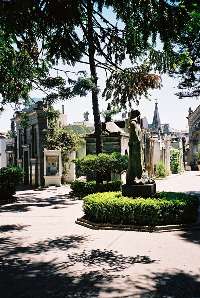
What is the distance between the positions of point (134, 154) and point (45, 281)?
27.9ft

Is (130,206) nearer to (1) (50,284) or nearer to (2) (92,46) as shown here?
(1) (50,284)

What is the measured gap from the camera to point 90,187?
23.0m

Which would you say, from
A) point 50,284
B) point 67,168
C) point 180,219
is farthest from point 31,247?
point 67,168

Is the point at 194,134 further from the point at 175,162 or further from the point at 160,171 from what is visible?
the point at 160,171

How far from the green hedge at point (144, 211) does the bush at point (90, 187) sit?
8241 millimetres

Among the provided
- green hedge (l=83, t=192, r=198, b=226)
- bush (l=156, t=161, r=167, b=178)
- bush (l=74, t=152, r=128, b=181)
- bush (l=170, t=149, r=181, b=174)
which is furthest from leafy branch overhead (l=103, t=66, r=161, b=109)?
bush (l=170, t=149, r=181, b=174)

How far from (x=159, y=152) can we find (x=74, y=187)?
24.6 metres

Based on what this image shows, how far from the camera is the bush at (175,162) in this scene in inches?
2086

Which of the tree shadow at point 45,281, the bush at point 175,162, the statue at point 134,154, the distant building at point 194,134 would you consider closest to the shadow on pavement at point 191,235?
the statue at point 134,154

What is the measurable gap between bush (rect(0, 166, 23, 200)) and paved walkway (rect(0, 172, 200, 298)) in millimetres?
7524

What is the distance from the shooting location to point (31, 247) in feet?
36.3

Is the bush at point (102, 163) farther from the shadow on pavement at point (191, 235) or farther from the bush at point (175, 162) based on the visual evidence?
the bush at point (175, 162)

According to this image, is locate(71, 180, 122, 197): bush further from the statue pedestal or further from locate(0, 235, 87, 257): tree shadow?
locate(0, 235, 87, 257): tree shadow

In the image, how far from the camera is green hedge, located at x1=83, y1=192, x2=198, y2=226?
1309 cm
